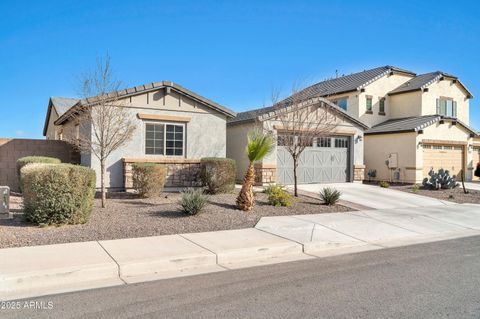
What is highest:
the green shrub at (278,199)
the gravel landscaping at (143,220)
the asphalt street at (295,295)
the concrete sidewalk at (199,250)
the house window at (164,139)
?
the house window at (164,139)

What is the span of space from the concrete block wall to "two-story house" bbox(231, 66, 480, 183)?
8.26m

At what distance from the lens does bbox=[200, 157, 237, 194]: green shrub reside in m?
14.6

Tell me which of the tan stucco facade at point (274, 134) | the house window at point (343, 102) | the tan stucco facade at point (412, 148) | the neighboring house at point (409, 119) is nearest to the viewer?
the tan stucco facade at point (274, 134)

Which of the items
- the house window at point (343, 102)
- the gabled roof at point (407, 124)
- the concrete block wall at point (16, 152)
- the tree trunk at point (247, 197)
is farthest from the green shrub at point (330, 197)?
the house window at point (343, 102)

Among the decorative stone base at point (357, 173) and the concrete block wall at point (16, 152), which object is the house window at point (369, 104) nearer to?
the decorative stone base at point (357, 173)

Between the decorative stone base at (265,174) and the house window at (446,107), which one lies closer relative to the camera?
the decorative stone base at (265,174)

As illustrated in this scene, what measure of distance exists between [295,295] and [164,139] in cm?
1145

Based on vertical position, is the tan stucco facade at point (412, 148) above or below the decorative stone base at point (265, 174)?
above

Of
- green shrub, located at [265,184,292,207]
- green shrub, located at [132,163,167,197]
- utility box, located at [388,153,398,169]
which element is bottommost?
green shrub, located at [265,184,292,207]

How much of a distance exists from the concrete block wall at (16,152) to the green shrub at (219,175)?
5778 millimetres

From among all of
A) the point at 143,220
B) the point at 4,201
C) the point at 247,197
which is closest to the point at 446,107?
the point at 247,197

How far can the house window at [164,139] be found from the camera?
50.9 ft

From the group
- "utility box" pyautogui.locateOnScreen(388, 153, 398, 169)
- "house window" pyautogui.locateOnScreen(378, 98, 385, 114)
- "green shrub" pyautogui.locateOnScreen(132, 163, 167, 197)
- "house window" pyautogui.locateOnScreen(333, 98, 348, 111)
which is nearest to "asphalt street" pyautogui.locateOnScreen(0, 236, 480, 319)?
"green shrub" pyautogui.locateOnScreen(132, 163, 167, 197)

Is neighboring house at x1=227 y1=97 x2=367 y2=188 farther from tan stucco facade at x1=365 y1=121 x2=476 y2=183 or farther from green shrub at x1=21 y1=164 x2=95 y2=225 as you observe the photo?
green shrub at x1=21 y1=164 x2=95 y2=225
